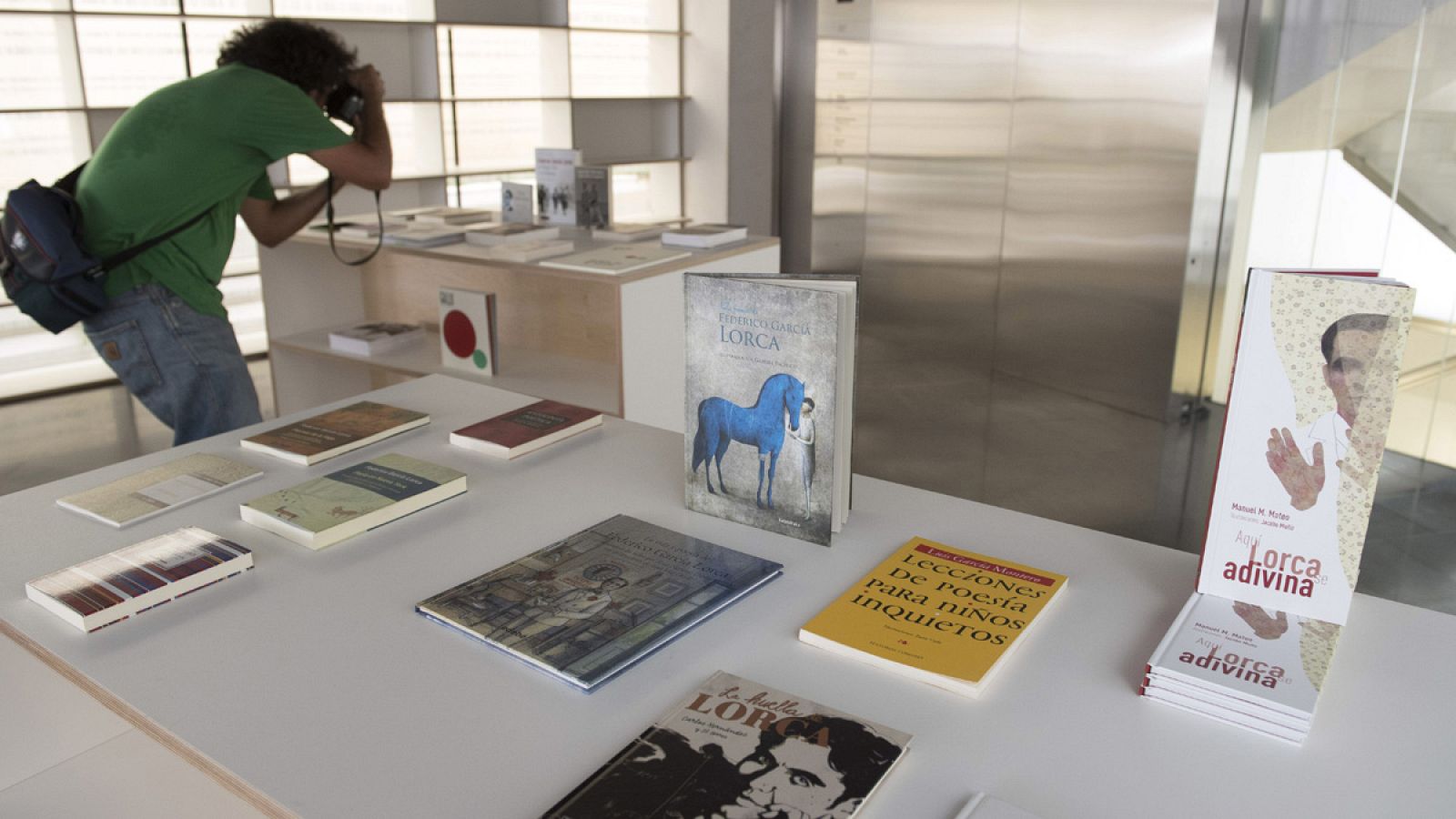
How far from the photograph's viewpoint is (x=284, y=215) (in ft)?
9.03

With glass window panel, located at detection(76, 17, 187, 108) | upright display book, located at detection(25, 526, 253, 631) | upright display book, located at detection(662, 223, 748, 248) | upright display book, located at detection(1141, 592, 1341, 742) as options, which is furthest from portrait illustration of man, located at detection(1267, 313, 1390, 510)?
glass window panel, located at detection(76, 17, 187, 108)

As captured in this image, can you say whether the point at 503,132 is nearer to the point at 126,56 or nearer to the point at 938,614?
the point at 126,56

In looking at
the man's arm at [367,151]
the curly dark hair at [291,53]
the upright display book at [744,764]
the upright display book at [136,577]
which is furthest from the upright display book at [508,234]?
the upright display book at [744,764]

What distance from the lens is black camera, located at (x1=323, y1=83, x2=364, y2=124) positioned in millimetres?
2584

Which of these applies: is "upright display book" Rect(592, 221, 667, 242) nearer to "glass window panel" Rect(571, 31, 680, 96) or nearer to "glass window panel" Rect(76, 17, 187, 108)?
"glass window panel" Rect(76, 17, 187, 108)

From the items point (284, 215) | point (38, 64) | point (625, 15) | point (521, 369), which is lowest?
point (521, 369)

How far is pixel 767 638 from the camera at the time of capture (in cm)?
100

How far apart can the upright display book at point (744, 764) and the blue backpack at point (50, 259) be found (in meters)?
1.82

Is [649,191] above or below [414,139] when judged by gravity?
below

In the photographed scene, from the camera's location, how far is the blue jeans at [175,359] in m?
2.24

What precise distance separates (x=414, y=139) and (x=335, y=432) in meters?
4.33

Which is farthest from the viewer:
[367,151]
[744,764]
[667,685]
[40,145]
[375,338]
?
[40,145]

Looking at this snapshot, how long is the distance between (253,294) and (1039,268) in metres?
3.88

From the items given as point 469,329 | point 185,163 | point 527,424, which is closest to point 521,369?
point 469,329
